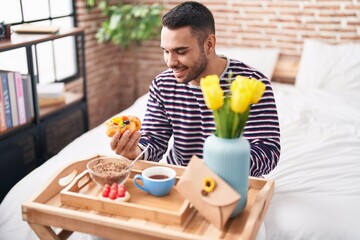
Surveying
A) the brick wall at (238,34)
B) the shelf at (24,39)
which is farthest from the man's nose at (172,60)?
the brick wall at (238,34)

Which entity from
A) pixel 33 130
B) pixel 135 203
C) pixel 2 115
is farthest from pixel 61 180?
pixel 33 130

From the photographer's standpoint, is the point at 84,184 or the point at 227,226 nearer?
the point at 227,226

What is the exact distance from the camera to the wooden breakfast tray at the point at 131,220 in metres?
1.17

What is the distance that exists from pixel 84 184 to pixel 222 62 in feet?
2.30

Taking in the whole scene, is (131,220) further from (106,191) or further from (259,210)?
(259,210)

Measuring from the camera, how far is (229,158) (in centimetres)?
116

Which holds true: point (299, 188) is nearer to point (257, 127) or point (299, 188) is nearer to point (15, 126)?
point (257, 127)

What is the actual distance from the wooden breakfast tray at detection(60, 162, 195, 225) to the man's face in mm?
445

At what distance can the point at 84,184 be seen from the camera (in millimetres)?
1431

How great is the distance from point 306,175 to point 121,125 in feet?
3.22

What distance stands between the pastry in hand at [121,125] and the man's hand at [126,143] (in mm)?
17

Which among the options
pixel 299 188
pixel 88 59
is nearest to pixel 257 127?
pixel 299 188

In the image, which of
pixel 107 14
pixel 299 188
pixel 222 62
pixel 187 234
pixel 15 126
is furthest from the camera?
pixel 107 14

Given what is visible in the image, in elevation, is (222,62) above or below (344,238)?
above
